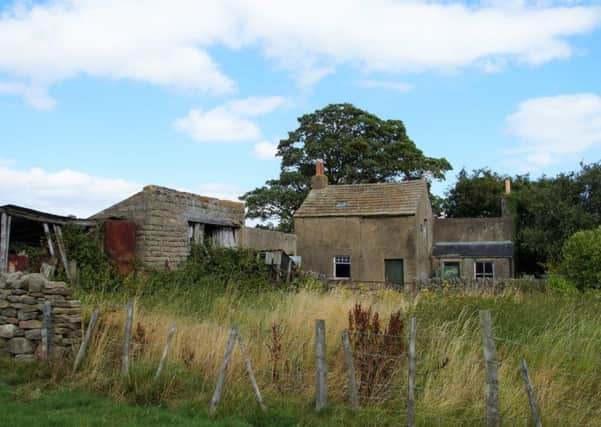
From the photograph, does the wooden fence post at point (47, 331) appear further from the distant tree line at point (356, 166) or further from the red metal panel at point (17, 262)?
the distant tree line at point (356, 166)

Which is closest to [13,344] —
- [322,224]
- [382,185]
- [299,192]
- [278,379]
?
[278,379]

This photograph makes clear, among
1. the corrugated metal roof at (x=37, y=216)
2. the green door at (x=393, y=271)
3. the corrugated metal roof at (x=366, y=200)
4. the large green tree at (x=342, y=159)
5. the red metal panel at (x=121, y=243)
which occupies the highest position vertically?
the large green tree at (x=342, y=159)

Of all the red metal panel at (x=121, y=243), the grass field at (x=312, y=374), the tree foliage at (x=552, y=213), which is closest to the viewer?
the grass field at (x=312, y=374)

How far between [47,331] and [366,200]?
2064cm

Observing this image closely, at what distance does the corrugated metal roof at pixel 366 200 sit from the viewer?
26.4 meters

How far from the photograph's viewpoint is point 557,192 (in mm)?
26984

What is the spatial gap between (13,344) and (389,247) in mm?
20062

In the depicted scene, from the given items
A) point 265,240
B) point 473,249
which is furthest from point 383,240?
point 265,240

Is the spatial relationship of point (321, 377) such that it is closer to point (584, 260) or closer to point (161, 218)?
point (161, 218)

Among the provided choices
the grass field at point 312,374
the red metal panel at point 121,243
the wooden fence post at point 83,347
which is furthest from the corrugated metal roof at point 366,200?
the wooden fence post at point 83,347

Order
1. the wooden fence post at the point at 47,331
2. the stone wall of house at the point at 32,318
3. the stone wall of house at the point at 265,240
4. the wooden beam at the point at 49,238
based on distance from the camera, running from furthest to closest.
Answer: the stone wall of house at the point at 265,240 → the wooden beam at the point at 49,238 → the stone wall of house at the point at 32,318 → the wooden fence post at the point at 47,331

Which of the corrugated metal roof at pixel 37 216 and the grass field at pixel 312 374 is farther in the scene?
the corrugated metal roof at pixel 37 216

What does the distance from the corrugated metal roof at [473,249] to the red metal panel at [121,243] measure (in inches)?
751

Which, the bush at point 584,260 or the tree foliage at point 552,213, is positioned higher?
the tree foliage at point 552,213
